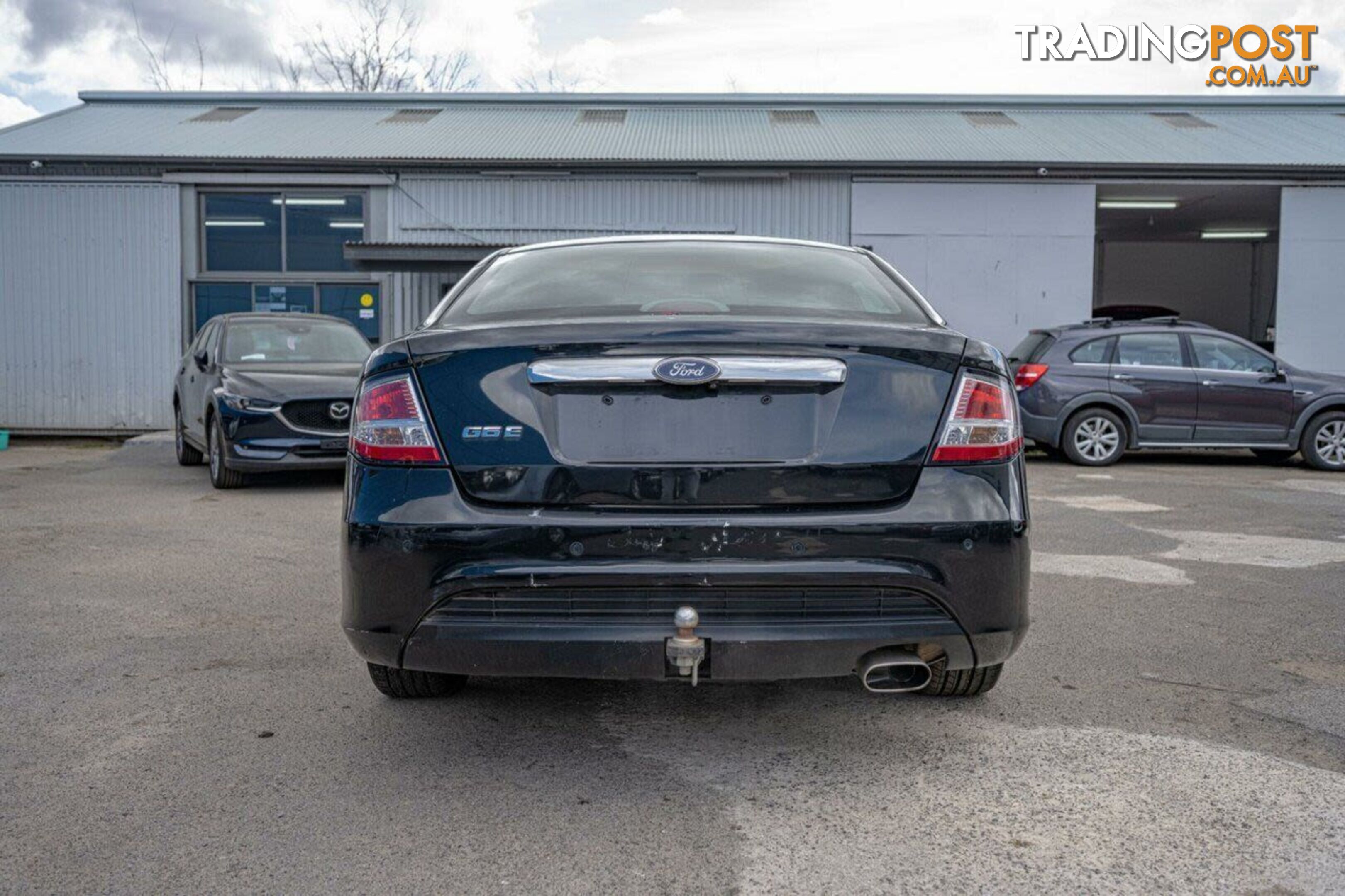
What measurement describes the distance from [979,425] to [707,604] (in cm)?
84

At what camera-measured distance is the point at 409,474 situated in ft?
9.62

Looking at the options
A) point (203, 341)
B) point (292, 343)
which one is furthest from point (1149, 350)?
point (203, 341)

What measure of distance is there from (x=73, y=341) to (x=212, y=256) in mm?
2419

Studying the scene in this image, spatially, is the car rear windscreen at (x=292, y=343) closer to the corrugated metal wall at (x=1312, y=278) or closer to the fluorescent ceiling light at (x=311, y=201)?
the fluorescent ceiling light at (x=311, y=201)

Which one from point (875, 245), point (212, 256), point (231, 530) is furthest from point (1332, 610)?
point (212, 256)

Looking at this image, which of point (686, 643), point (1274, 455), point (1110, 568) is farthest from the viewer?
point (1274, 455)

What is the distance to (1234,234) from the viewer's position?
27.1m

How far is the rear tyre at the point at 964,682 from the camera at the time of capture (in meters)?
3.56

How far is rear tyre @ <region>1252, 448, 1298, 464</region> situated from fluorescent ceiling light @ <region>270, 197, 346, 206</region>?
44.1 ft

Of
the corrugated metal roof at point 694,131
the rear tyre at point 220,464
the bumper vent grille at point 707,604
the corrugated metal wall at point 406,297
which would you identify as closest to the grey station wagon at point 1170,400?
the corrugated metal roof at point 694,131

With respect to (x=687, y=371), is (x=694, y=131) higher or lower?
higher

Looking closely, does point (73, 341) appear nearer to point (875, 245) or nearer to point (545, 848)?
point (875, 245)

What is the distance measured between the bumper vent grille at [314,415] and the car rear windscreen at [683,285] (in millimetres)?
5985

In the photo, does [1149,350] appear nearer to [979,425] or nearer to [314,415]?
[314,415]
